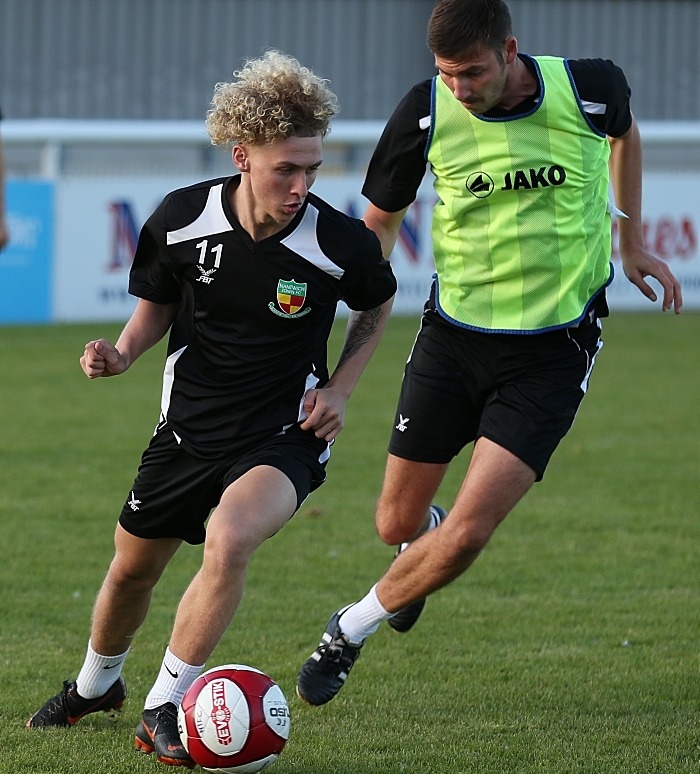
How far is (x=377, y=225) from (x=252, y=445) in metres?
1.18

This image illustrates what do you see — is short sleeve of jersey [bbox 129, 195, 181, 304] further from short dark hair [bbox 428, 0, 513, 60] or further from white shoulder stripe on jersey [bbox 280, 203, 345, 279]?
short dark hair [bbox 428, 0, 513, 60]

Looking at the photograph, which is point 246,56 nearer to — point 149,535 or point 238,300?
point 238,300

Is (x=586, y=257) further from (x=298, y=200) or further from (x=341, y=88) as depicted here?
(x=341, y=88)

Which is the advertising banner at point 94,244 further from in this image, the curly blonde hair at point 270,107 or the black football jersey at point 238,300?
the curly blonde hair at point 270,107

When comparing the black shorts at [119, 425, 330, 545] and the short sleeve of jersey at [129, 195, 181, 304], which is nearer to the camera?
the black shorts at [119, 425, 330, 545]

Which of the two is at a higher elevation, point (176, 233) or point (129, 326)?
point (176, 233)

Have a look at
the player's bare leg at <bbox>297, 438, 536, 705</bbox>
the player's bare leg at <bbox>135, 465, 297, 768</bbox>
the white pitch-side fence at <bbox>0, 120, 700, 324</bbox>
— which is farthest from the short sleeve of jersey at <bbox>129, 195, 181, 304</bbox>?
the white pitch-side fence at <bbox>0, 120, 700, 324</bbox>

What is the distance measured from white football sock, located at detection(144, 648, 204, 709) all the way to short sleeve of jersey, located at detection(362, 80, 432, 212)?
1861 mm

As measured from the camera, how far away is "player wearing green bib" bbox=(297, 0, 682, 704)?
4.43 m

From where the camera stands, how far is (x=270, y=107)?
3846 mm

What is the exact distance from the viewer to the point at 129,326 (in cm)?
420

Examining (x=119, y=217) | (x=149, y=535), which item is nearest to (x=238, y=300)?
(x=149, y=535)

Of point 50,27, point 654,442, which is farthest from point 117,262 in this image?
point 50,27

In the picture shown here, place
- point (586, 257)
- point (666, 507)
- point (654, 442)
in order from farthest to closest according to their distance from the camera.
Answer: point (654, 442)
point (666, 507)
point (586, 257)
